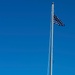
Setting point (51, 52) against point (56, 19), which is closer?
point (51, 52)

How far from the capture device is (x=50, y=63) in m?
54.6

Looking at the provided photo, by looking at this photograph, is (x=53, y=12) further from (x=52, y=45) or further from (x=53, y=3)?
(x=52, y=45)

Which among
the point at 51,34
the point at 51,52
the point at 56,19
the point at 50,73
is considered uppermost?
the point at 56,19

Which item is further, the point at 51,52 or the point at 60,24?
the point at 60,24

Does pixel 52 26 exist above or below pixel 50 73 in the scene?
above

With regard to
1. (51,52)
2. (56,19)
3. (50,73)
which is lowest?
(50,73)

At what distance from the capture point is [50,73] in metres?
53.9

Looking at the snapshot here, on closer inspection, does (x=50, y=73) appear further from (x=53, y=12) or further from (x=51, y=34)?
(x=53, y=12)

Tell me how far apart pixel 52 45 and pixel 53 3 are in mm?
8760

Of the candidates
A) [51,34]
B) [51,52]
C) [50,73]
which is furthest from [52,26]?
[50,73]

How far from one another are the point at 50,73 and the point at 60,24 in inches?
448

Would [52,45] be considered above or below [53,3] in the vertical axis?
below

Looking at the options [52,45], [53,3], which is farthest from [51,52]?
[53,3]

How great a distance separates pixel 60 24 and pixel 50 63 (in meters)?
9.62
